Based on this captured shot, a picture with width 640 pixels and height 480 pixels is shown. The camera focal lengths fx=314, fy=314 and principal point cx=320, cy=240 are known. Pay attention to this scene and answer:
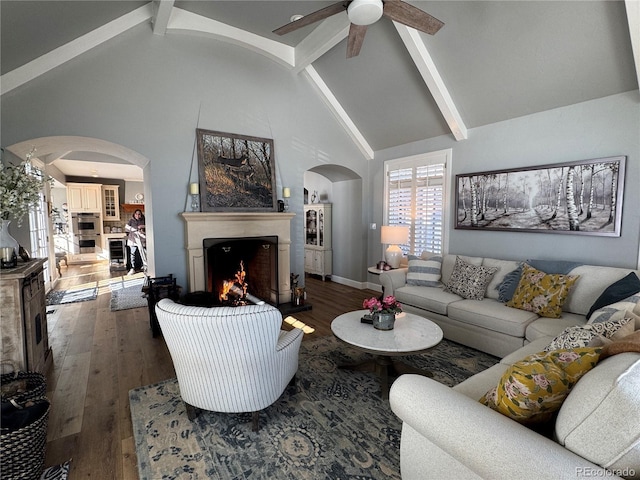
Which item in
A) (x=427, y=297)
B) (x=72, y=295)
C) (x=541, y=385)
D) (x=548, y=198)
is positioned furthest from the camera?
(x=72, y=295)

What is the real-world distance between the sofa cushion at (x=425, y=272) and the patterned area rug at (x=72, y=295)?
208 inches

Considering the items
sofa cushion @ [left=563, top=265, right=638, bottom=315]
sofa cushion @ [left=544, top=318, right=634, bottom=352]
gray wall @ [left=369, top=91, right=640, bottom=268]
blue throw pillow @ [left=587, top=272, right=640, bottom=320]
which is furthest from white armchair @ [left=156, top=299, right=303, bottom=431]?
gray wall @ [left=369, top=91, right=640, bottom=268]

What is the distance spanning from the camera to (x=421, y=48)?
3.69 metres

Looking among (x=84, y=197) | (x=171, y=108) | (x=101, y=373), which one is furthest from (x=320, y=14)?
(x=84, y=197)

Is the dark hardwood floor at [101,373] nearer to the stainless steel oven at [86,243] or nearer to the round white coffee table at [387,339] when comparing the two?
the round white coffee table at [387,339]

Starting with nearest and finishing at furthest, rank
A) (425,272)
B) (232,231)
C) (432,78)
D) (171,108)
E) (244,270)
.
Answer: (432,78), (171,108), (425,272), (232,231), (244,270)

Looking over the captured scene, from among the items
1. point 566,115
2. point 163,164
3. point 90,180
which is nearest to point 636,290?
point 566,115

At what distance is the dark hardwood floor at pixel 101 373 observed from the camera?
195cm

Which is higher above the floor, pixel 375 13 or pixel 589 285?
pixel 375 13

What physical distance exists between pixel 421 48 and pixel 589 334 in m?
3.45

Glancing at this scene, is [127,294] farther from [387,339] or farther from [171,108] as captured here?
[387,339]

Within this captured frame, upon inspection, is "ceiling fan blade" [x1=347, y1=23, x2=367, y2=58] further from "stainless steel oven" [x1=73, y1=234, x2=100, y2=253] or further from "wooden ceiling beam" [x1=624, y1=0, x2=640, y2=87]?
"stainless steel oven" [x1=73, y1=234, x2=100, y2=253]

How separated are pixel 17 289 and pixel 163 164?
7.44 feet

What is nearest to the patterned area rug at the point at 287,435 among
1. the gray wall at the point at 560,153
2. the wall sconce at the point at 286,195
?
the gray wall at the point at 560,153
